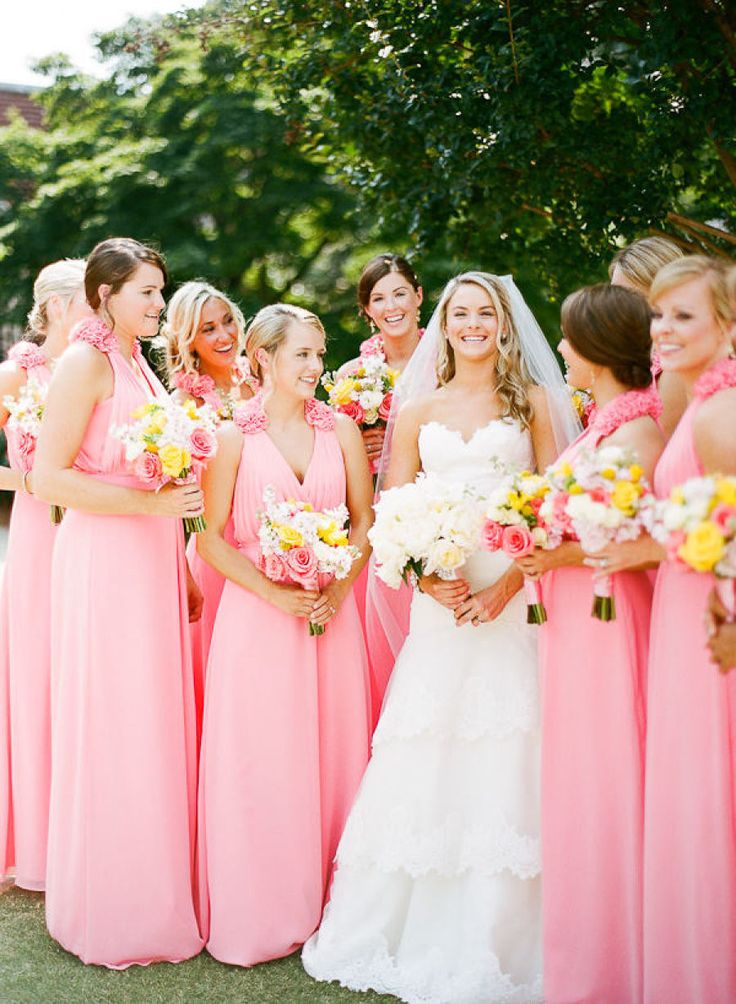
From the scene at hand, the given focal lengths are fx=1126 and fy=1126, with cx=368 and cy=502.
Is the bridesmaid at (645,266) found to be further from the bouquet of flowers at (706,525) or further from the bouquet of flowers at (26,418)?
the bouquet of flowers at (26,418)

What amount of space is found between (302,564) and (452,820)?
129 cm

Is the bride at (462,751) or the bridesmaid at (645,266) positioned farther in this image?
the bridesmaid at (645,266)

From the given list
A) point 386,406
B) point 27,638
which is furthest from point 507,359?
point 27,638

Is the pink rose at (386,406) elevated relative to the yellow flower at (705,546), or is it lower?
elevated

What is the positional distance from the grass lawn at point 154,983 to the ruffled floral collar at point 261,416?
2.40 metres

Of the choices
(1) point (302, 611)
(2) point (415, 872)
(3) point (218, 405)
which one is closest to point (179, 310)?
(3) point (218, 405)

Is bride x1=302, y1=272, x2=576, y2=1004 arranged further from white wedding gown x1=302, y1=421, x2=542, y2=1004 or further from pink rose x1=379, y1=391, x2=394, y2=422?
pink rose x1=379, y1=391, x2=394, y2=422

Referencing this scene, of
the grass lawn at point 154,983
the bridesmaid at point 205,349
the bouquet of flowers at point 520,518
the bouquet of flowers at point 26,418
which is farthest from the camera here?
the bridesmaid at point 205,349

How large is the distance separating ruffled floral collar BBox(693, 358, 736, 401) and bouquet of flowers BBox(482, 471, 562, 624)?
66 cm

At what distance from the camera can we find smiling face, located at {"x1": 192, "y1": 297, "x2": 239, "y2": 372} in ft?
21.5

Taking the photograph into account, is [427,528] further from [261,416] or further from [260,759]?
[260,759]

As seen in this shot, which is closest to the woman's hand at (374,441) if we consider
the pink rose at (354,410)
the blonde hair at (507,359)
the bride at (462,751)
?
the pink rose at (354,410)

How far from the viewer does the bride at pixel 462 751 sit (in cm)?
470

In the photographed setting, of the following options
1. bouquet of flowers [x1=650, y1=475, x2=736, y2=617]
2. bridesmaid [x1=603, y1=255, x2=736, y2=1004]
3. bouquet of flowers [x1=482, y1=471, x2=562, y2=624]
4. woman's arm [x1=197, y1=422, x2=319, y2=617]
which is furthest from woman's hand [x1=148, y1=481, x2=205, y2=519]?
bouquet of flowers [x1=650, y1=475, x2=736, y2=617]
